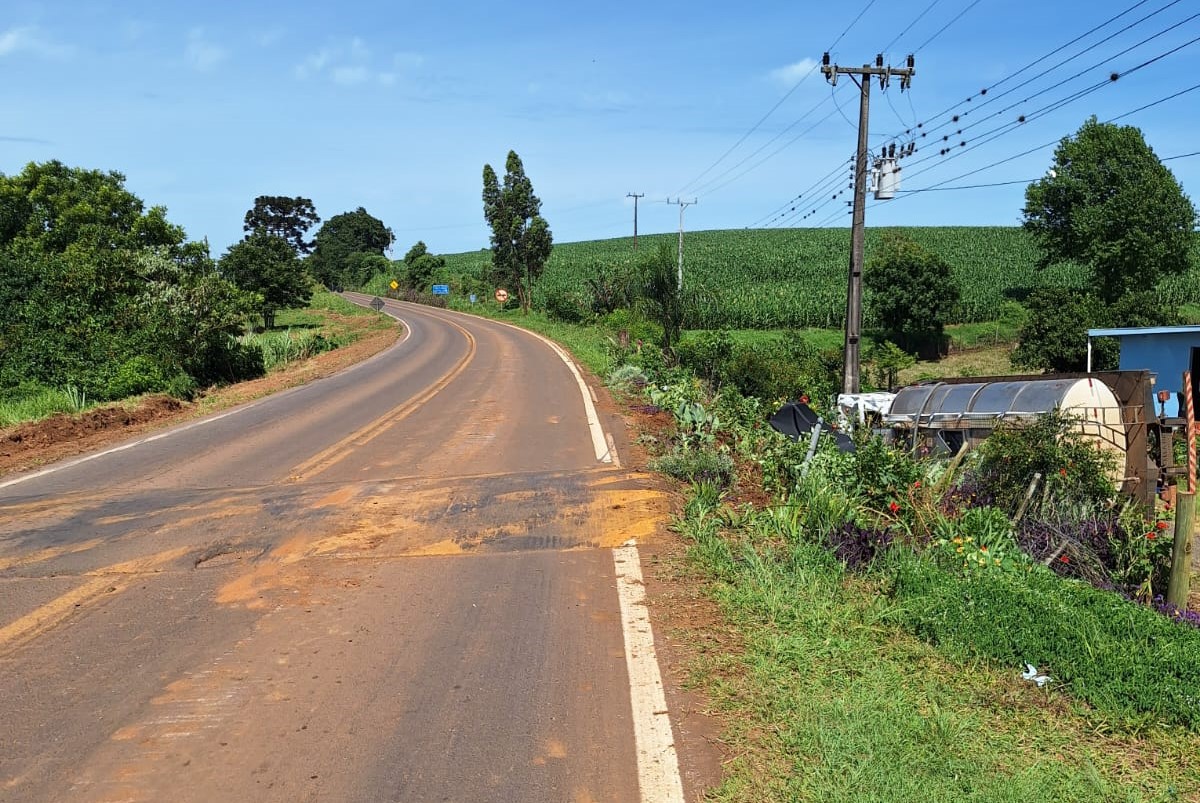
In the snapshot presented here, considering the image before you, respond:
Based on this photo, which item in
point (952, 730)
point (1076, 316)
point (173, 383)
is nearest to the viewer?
point (952, 730)

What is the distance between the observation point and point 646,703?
14.3 ft

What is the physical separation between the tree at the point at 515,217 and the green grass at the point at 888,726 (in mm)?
57143

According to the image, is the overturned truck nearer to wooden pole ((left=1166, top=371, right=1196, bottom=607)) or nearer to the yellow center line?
wooden pole ((left=1166, top=371, right=1196, bottom=607))

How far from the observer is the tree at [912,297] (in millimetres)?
48781

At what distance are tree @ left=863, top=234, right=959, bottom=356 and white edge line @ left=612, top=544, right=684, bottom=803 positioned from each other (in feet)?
152

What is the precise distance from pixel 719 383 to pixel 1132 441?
12574mm

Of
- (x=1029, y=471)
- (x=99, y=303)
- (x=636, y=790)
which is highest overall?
(x=99, y=303)

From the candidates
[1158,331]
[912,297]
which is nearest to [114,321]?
[1158,331]

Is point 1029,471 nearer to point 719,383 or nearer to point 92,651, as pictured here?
point 92,651

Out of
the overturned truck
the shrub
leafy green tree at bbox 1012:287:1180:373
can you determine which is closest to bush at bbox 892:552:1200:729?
the shrub

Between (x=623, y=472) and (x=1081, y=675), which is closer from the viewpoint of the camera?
(x=1081, y=675)

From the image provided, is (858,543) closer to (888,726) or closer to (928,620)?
(928,620)

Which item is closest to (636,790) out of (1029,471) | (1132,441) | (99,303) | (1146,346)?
(1029,471)

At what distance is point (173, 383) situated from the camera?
65.7 feet
